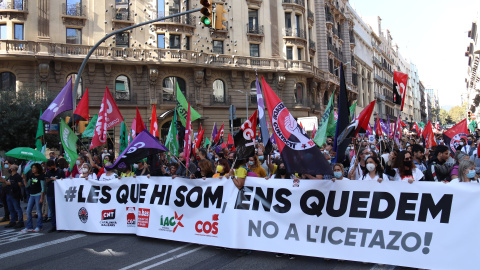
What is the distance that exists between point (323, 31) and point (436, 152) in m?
38.0

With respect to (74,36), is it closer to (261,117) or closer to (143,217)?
(143,217)

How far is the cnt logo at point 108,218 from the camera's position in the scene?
28.6ft

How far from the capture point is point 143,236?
8242 millimetres

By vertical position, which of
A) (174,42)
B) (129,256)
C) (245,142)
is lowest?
(129,256)

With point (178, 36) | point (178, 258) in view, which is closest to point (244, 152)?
point (178, 258)

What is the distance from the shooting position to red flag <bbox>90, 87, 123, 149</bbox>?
441 inches

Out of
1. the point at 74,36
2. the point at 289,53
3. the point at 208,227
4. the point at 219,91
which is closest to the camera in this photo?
the point at 208,227

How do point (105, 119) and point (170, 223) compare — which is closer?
point (170, 223)

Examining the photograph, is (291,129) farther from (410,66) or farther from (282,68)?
(410,66)

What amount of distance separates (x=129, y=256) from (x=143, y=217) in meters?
1.19

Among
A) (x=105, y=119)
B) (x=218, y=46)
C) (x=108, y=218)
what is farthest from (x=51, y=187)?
(x=218, y=46)

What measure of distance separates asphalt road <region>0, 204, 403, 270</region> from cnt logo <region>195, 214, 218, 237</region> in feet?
0.95

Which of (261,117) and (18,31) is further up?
(18,31)

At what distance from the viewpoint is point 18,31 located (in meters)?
28.5
